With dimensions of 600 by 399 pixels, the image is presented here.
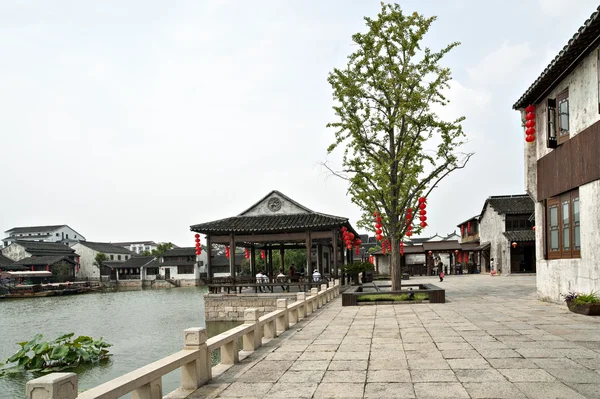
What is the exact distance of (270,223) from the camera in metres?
23.2

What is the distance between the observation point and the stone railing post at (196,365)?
18.6 ft

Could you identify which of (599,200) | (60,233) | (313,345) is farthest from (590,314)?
(60,233)

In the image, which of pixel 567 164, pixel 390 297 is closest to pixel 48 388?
pixel 567 164

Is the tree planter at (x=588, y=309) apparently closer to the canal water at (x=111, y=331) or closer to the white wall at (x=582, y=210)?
the white wall at (x=582, y=210)

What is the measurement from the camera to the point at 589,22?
934cm

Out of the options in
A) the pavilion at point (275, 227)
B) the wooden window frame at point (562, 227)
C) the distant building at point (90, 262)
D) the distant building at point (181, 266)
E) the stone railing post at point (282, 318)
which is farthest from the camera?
the distant building at point (90, 262)

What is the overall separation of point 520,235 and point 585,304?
26.2 m

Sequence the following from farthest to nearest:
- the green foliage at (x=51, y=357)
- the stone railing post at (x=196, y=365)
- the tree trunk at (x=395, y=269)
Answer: the tree trunk at (x=395, y=269), the green foliage at (x=51, y=357), the stone railing post at (x=196, y=365)

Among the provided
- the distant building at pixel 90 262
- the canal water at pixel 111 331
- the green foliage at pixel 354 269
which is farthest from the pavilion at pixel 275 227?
the distant building at pixel 90 262

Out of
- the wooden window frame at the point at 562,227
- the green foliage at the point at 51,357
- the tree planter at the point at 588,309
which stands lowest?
the green foliage at the point at 51,357

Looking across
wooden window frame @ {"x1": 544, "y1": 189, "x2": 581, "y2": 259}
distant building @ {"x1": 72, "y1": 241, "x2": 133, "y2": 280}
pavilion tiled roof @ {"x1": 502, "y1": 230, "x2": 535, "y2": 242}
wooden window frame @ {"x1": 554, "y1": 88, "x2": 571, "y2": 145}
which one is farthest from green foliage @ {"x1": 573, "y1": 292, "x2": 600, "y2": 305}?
distant building @ {"x1": 72, "y1": 241, "x2": 133, "y2": 280}

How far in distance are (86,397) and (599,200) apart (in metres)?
10.1

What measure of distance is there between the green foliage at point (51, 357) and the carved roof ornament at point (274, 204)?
12155 millimetres

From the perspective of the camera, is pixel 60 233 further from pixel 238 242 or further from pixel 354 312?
pixel 354 312
